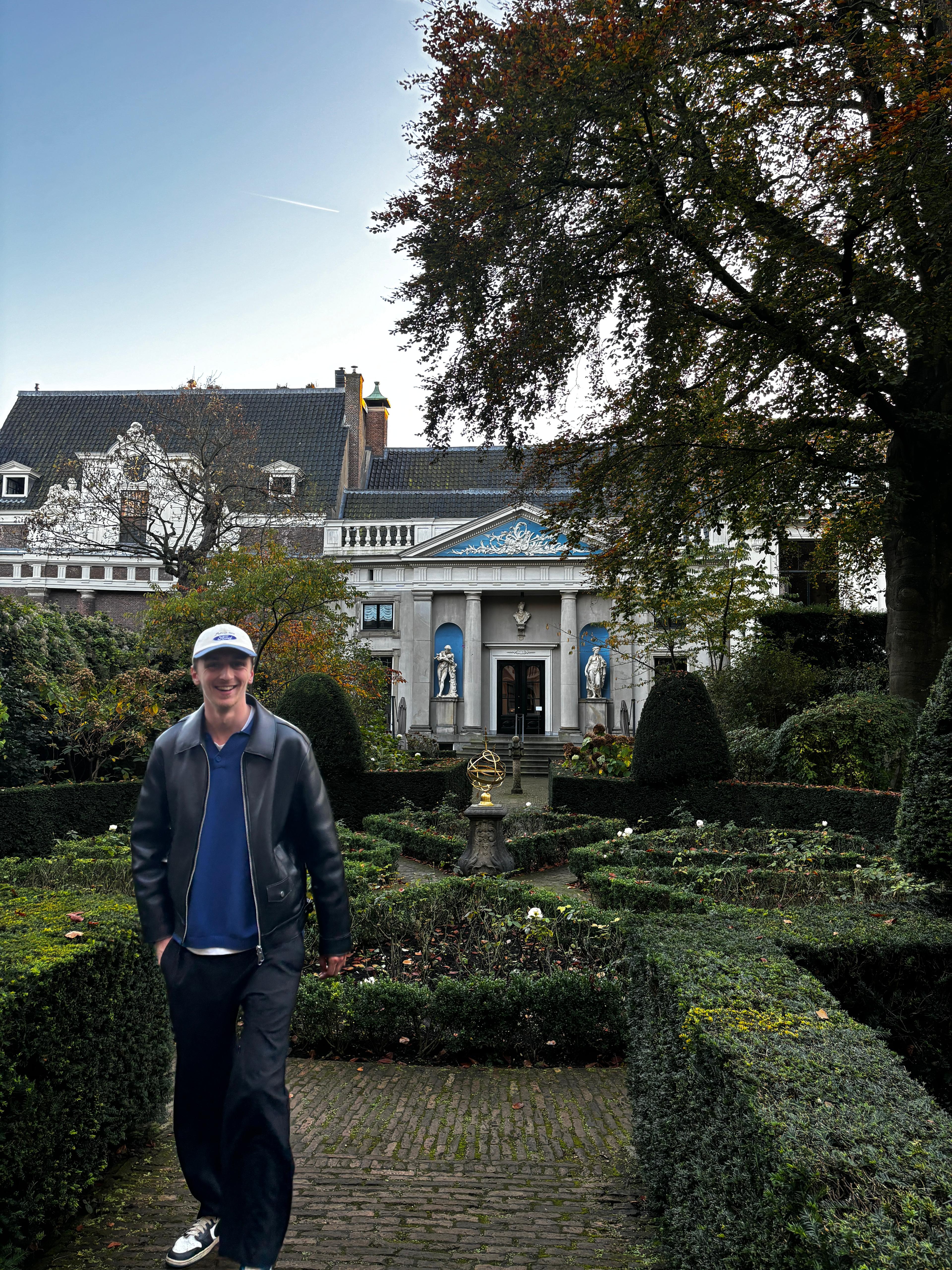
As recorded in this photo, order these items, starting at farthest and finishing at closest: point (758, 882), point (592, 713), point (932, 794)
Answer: point (592, 713), point (758, 882), point (932, 794)

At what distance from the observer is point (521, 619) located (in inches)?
1169

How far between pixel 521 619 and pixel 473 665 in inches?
90.9

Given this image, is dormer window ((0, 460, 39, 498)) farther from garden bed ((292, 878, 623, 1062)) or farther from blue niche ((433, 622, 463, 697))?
garden bed ((292, 878, 623, 1062))

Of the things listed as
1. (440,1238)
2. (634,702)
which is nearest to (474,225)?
(440,1238)

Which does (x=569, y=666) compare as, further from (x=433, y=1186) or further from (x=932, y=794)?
(x=433, y=1186)

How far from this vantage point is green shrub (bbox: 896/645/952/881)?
4.80 metres

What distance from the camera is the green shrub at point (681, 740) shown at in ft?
37.4

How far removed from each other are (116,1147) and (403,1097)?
126cm

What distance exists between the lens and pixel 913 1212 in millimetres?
1588

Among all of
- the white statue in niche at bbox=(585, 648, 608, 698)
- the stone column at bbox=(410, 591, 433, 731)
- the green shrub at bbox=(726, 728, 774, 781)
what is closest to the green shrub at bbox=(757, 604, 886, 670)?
the green shrub at bbox=(726, 728, 774, 781)

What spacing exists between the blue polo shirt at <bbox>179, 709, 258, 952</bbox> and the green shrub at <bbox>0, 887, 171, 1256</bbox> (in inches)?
23.4

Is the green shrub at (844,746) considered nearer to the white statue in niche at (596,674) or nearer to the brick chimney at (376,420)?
the white statue in niche at (596,674)

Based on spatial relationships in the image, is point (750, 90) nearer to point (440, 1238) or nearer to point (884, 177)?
point (884, 177)

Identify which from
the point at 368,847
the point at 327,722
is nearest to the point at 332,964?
the point at 368,847
